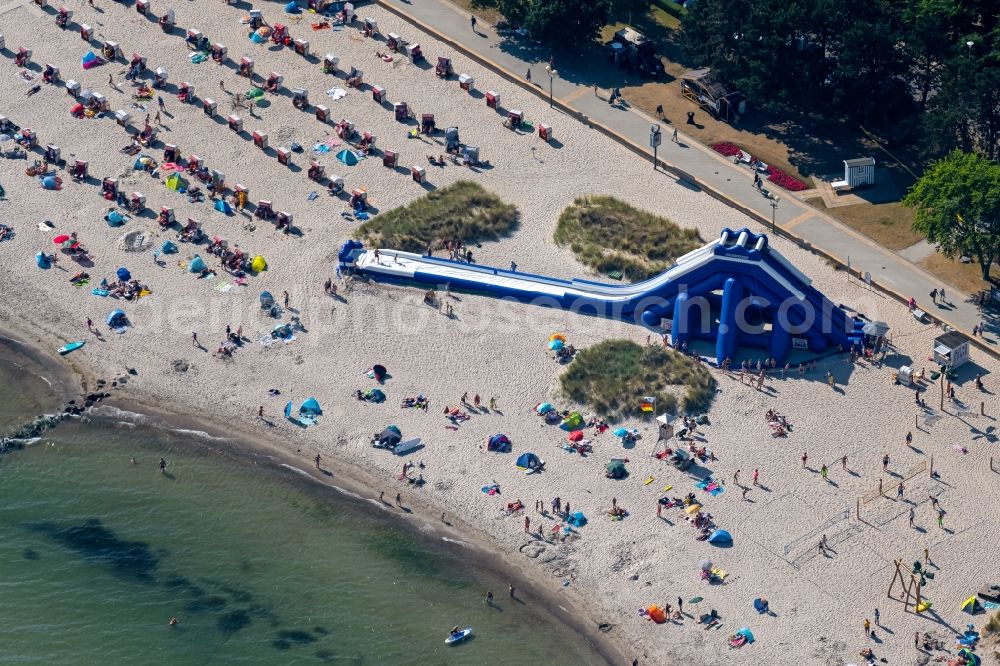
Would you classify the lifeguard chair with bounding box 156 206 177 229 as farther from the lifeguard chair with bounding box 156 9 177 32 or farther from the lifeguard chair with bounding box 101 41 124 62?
the lifeguard chair with bounding box 156 9 177 32

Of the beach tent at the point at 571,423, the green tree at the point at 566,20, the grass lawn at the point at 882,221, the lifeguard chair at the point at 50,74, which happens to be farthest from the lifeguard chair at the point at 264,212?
the grass lawn at the point at 882,221

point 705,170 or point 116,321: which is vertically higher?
point 705,170

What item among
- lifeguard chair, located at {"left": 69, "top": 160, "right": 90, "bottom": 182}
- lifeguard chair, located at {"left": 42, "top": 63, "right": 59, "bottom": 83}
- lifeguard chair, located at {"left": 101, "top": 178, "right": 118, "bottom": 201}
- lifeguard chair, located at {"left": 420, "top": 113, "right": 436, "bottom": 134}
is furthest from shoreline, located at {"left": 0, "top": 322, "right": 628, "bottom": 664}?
lifeguard chair, located at {"left": 420, "top": 113, "right": 436, "bottom": 134}

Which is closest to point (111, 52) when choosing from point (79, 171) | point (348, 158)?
point (79, 171)

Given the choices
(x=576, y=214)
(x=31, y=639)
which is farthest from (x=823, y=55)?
(x=31, y=639)

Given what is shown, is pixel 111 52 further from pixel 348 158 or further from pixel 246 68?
pixel 348 158

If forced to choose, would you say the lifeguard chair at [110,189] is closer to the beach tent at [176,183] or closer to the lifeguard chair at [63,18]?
the beach tent at [176,183]
